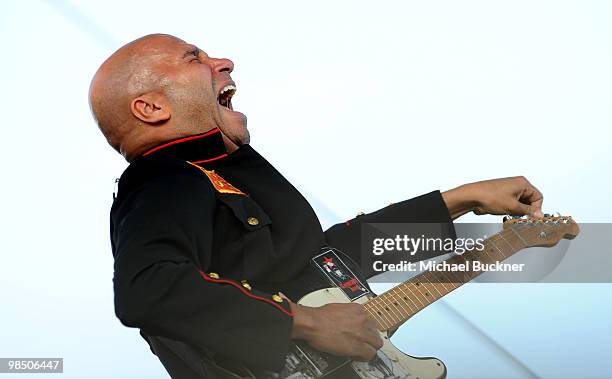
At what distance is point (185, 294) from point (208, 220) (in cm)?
20

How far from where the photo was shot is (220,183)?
5.26 ft

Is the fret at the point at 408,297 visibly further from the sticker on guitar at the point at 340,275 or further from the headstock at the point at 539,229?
the headstock at the point at 539,229

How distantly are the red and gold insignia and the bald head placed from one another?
0.11m

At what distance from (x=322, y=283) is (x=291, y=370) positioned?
0.26 meters

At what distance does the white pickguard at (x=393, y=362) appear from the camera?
157 centimetres

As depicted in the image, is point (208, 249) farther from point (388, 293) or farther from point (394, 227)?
point (394, 227)

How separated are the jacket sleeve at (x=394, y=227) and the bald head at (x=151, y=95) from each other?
0.45 m

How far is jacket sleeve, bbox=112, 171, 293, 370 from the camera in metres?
1.28

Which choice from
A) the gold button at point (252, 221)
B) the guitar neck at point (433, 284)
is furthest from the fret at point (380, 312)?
the gold button at point (252, 221)

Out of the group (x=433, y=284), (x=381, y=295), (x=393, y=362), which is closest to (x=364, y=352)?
(x=393, y=362)

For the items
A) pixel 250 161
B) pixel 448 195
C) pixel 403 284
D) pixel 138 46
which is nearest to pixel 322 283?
pixel 403 284

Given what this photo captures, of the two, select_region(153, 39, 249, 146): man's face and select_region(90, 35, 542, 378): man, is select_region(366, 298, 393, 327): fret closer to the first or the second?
select_region(90, 35, 542, 378): man

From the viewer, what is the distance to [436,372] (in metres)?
1.62

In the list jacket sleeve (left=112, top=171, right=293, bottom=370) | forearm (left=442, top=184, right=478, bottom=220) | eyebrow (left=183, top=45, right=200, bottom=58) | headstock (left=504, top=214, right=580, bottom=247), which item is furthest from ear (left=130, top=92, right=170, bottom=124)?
headstock (left=504, top=214, right=580, bottom=247)
